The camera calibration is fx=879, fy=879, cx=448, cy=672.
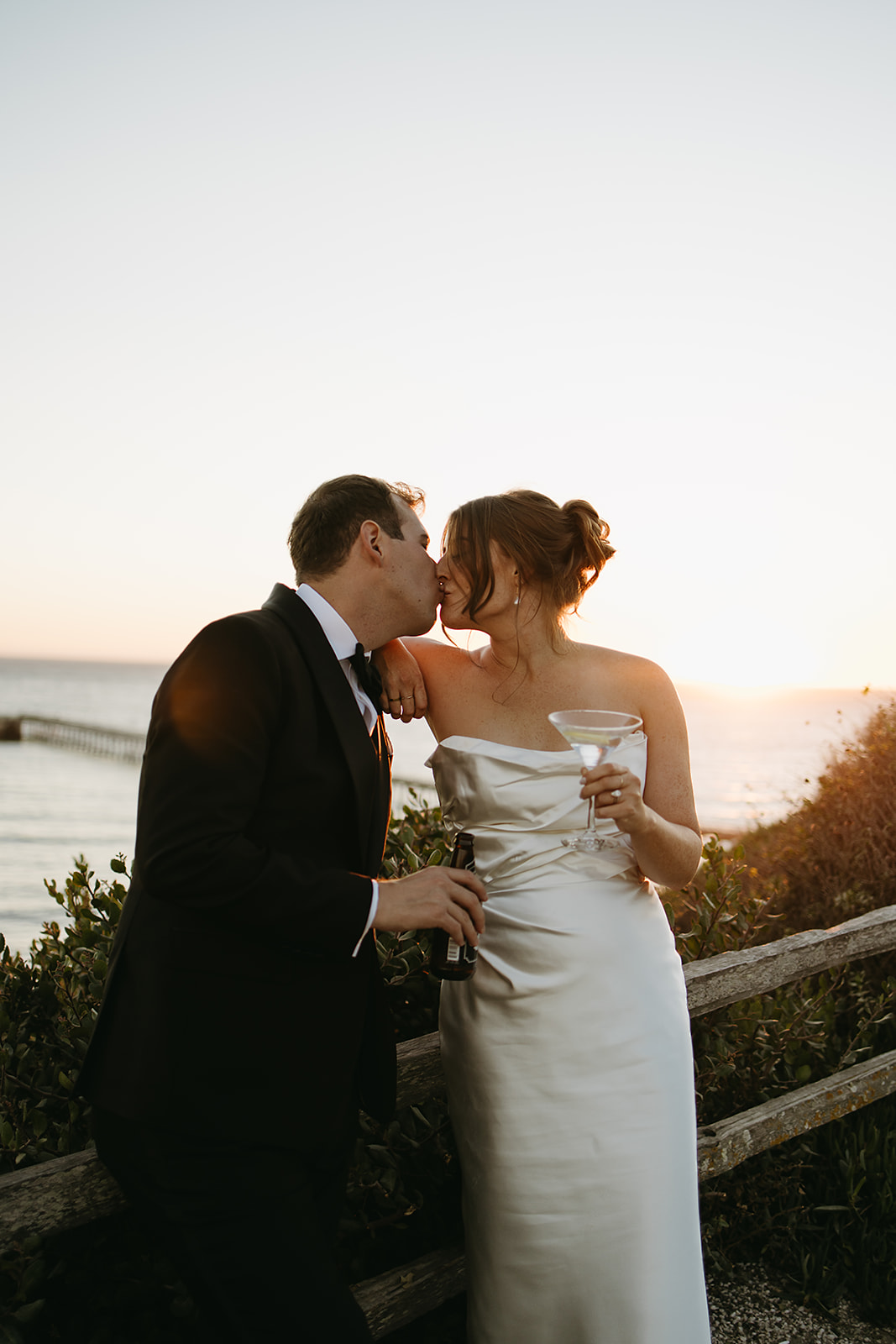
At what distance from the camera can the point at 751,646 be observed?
4728 cm

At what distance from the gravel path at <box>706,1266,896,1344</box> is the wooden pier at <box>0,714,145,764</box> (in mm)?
38863

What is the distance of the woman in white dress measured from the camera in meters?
2.48

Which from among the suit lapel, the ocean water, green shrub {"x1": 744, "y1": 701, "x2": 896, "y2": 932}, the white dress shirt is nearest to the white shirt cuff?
the suit lapel

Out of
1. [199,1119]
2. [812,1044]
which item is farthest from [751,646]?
[199,1119]

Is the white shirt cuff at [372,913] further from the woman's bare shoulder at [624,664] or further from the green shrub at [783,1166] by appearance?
the green shrub at [783,1166]

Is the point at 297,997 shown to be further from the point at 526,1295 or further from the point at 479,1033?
the point at 526,1295

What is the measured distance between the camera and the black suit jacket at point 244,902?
1787 mm

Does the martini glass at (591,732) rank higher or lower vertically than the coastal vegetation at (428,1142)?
higher

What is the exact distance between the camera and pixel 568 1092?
8.30ft

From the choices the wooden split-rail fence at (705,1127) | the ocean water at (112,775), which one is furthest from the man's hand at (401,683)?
the ocean water at (112,775)

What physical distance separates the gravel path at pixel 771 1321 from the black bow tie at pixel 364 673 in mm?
3042

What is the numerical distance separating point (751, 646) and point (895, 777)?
42.2m

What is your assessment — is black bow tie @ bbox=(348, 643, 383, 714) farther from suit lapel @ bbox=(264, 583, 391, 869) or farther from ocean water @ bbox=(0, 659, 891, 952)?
ocean water @ bbox=(0, 659, 891, 952)

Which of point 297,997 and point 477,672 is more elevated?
point 477,672
